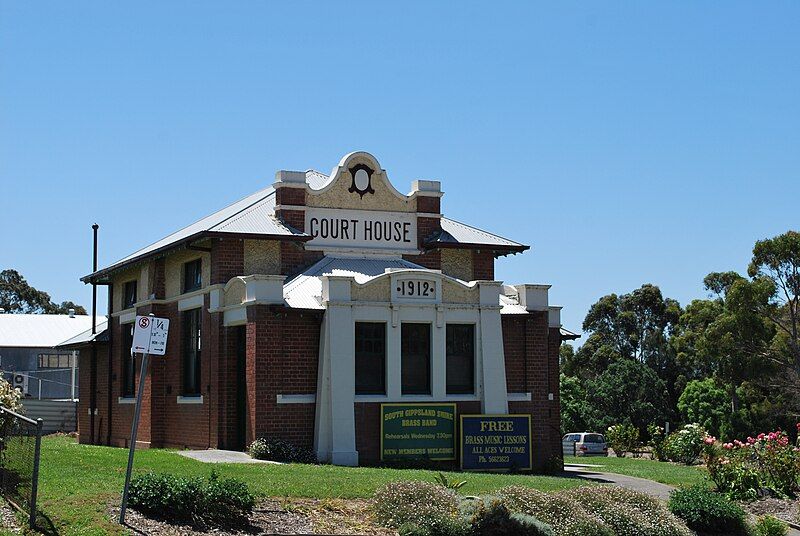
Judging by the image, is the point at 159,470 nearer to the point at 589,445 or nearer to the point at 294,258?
the point at 294,258

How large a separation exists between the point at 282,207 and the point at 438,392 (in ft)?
22.0

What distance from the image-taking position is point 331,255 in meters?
31.3

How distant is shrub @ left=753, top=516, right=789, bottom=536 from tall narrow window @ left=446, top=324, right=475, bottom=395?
1103cm

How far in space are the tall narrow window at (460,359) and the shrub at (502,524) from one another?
42.1 ft

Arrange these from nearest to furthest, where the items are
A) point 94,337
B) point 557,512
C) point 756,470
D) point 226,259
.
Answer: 1. point 557,512
2. point 756,470
3. point 226,259
4. point 94,337

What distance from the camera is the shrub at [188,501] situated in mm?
15516

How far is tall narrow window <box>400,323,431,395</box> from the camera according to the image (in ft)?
94.2

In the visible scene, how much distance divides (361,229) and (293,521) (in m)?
16.0

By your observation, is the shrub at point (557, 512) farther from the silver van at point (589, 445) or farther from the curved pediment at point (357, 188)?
the silver van at point (589, 445)

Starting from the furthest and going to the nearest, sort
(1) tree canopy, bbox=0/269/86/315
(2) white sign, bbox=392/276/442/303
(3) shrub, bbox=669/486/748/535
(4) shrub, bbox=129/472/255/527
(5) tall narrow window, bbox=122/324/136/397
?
(1) tree canopy, bbox=0/269/86/315 < (5) tall narrow window, bbox=122/324/136/397 < (2) white sign, bbox=392/276/442/303 < (3) shrub, bbox=669/486/748/535 < (4) shrub, bbox=129/472/255/527

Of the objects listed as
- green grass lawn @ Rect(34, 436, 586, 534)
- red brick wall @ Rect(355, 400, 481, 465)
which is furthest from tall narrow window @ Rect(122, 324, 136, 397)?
red brick wall @ Rect(355, 400, 481, 465)

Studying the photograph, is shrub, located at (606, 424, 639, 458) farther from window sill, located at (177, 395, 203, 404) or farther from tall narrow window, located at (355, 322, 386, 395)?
tall narrow window, located at (355, 322, 386, 395)

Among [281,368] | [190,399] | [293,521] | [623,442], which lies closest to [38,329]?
[623,442]

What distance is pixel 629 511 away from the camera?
17719 mm
